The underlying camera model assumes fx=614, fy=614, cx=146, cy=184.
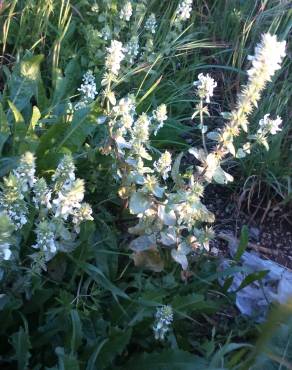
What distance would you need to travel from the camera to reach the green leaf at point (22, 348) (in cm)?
168

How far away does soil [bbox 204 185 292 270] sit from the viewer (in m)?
2.59

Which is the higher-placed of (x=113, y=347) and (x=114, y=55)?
(x=114, y=55)

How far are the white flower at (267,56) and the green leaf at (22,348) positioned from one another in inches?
37.6

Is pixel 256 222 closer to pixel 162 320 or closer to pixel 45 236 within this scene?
pixel 162 320

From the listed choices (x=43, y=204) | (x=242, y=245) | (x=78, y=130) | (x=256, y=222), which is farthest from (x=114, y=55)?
(x=256, y=222)

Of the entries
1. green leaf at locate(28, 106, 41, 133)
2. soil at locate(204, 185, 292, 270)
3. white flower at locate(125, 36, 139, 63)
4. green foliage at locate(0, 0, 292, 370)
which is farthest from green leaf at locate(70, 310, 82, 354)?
white flower at locate(125, 36, 139, 63)

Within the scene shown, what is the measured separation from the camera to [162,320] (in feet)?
6.08

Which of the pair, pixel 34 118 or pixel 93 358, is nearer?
pixel 93 358

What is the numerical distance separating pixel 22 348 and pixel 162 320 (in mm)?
425

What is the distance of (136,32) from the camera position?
115 inches

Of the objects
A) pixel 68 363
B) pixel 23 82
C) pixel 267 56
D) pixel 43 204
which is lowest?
pixel 68 363

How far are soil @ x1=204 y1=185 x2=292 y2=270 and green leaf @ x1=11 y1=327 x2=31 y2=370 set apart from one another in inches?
42.3

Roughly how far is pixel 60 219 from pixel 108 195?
0.58 metres

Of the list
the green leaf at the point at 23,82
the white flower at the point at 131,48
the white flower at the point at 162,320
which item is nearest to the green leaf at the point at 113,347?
the white flower at the point at 162,320
